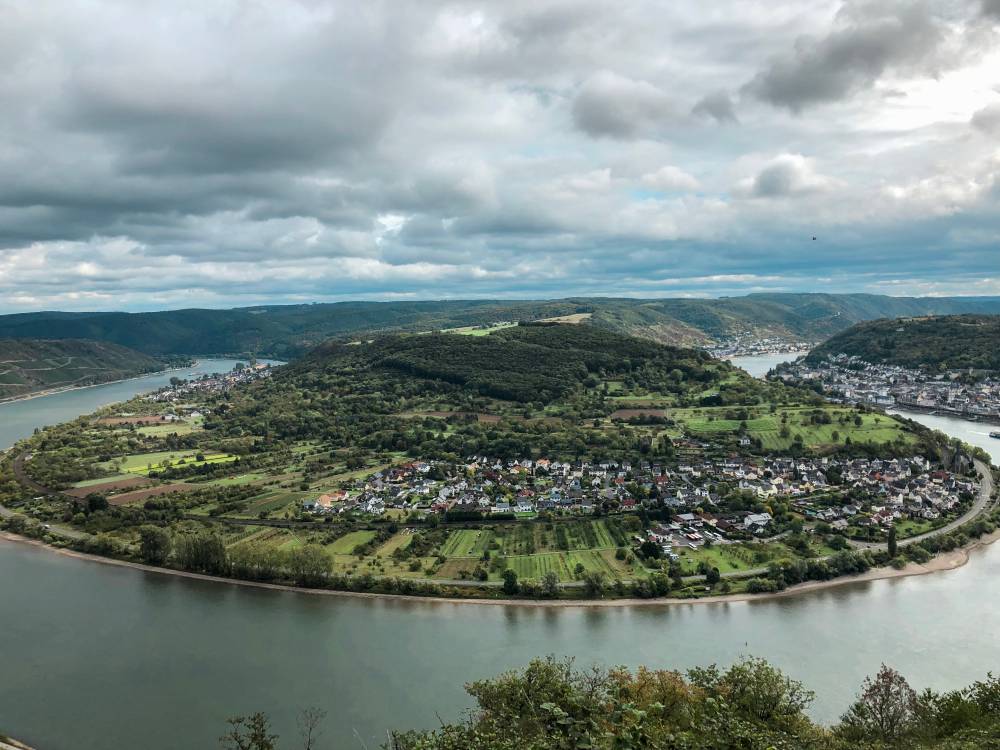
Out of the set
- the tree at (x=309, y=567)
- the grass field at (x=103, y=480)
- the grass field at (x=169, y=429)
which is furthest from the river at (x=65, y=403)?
the tree at (x=309, y=567)

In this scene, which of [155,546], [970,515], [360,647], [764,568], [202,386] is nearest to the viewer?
[360,647]

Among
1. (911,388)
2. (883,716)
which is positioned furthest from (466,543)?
(911,388)

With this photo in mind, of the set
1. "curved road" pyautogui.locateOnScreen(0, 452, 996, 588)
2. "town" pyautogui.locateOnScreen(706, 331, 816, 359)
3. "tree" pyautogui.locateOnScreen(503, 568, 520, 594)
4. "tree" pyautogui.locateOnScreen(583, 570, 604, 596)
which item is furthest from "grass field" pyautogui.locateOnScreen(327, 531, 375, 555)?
"town" pyautogui.locateOnScreen(706, 331, 816, 359)

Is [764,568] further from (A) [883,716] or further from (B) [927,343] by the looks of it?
(B) [927,343]

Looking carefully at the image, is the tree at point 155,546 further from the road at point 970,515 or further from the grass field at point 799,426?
the grass field at point 799,426

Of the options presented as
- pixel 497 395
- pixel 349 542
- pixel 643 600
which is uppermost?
pixel 497 395

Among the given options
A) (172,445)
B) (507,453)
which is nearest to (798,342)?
(507,453)

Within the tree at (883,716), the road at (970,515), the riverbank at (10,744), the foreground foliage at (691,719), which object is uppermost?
the foreground foliage at (691,719)
